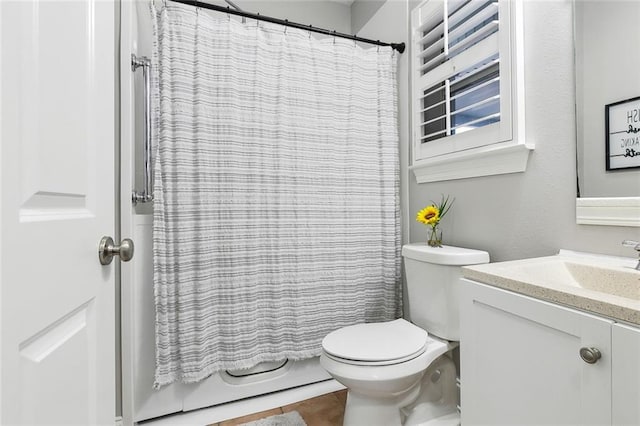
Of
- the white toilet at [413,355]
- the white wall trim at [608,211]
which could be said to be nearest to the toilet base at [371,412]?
the white toilet at [413,355]

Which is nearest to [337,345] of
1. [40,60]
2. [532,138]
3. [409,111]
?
[532,138]

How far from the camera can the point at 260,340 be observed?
68.2 inches

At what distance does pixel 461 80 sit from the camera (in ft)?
5.37

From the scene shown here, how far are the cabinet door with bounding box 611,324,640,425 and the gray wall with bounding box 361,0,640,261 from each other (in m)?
0.57

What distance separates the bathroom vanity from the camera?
668mm

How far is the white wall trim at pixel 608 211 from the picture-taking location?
1.04m

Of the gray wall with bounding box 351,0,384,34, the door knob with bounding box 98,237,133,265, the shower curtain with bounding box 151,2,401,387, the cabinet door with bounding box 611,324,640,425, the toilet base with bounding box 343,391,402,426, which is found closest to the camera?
the cabinet door with bounding box 611,324,640,425

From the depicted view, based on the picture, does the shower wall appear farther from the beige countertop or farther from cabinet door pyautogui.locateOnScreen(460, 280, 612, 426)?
the beige countertop

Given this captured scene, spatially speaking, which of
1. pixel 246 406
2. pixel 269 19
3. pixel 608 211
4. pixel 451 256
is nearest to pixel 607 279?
pixel 608 211

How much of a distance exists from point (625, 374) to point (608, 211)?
0.66 metres

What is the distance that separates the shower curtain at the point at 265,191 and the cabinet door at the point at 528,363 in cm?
92

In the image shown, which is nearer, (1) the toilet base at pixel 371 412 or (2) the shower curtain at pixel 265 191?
(1) the toilet base at pixel 371 412

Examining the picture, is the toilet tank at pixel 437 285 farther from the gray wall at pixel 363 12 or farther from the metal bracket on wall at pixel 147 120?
the gray wall at pixel 363 12

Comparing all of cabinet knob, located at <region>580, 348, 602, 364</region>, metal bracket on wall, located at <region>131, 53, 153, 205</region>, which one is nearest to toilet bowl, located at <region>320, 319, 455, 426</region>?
cabinet knob, located at <region>580, 348, 602, 364</region>
